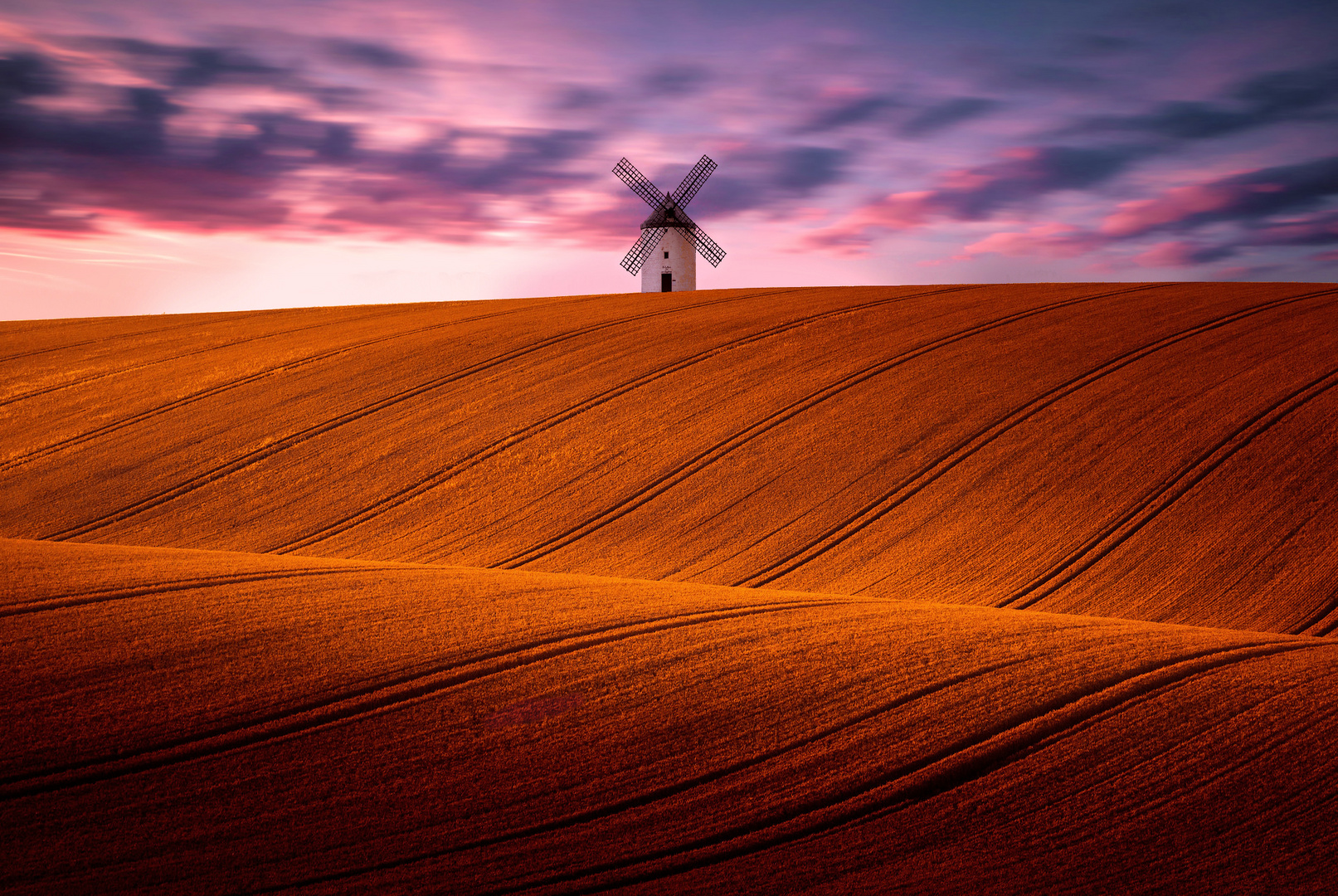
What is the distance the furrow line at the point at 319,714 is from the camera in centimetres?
338

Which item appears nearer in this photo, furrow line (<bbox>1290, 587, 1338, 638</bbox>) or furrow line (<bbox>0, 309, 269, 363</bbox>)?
furrow line (<bbox>1290, 587, 1338, 638</bbox>)

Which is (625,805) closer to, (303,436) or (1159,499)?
(1159,499)

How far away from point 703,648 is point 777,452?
763 cm

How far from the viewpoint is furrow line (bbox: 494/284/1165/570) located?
10.3m

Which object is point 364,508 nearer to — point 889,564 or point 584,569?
point 584,569

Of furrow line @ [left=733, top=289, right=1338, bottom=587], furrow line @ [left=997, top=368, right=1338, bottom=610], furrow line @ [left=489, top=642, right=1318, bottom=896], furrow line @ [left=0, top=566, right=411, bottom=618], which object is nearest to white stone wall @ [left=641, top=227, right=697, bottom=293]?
furrow line @ [left=733, top=289, right=1338, bottom=587]

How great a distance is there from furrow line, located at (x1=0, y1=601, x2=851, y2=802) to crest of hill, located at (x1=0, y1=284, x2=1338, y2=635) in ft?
15.3

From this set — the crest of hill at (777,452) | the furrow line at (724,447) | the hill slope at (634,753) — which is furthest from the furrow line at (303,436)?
the hill slope at (634,753)

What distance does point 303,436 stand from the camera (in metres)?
13.9

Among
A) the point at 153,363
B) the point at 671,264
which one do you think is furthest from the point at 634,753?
the point at 671,264

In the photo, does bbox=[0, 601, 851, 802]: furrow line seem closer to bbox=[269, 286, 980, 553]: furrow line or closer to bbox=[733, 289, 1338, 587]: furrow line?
bbox=[733, 289, 1338, 587]: furrow line

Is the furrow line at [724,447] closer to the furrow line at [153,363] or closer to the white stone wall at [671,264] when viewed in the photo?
the furrow line at [153,363]

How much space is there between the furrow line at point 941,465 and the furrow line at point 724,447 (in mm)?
2123

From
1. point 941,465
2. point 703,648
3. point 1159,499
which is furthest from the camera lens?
point 941,465
